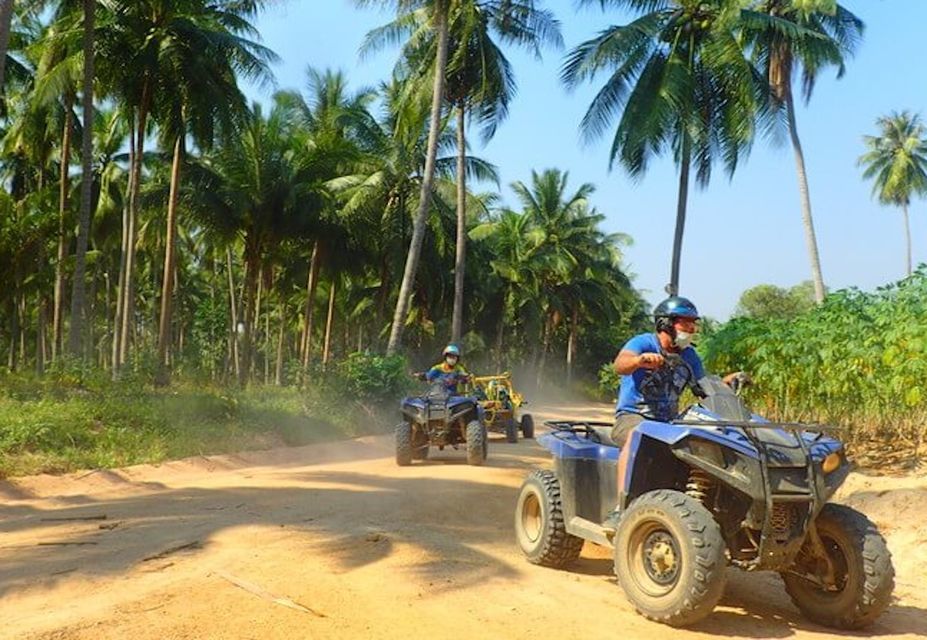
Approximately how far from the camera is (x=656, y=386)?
4.84 m

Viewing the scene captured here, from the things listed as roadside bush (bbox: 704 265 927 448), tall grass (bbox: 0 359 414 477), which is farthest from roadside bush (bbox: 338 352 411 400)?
roadside bush (bbox: 704 265 927 448)

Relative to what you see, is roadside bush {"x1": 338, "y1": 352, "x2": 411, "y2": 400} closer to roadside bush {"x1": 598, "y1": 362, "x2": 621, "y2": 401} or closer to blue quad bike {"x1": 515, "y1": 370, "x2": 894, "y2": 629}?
blue quad bike {"x1": 515, "y1": 370, "x2": 894, "y2": 629}

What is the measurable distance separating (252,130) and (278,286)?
11.4 m

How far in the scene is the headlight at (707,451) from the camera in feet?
12.9

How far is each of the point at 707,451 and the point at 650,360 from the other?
63 centimetres

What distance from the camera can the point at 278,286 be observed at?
32.2m

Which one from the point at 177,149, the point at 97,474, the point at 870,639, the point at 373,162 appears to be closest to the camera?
the point at 870,639

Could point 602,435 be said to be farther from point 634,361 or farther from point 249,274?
point 249,274

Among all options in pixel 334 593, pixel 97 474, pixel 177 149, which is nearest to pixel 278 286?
Answer: pixel 177 149

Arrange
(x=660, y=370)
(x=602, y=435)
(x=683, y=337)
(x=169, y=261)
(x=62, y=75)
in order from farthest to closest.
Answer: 1. (x=169, y=261)
2. (x=62, y=75)
3. (x=602, y=435)
4. (x=660, y=370)
5. (x=683, y=337)

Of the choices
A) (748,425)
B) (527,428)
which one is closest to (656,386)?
(748,425)

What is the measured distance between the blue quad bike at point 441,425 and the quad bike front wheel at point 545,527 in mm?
4558

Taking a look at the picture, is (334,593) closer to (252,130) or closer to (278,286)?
(252,130)

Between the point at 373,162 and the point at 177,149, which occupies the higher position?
the point at 373,162
